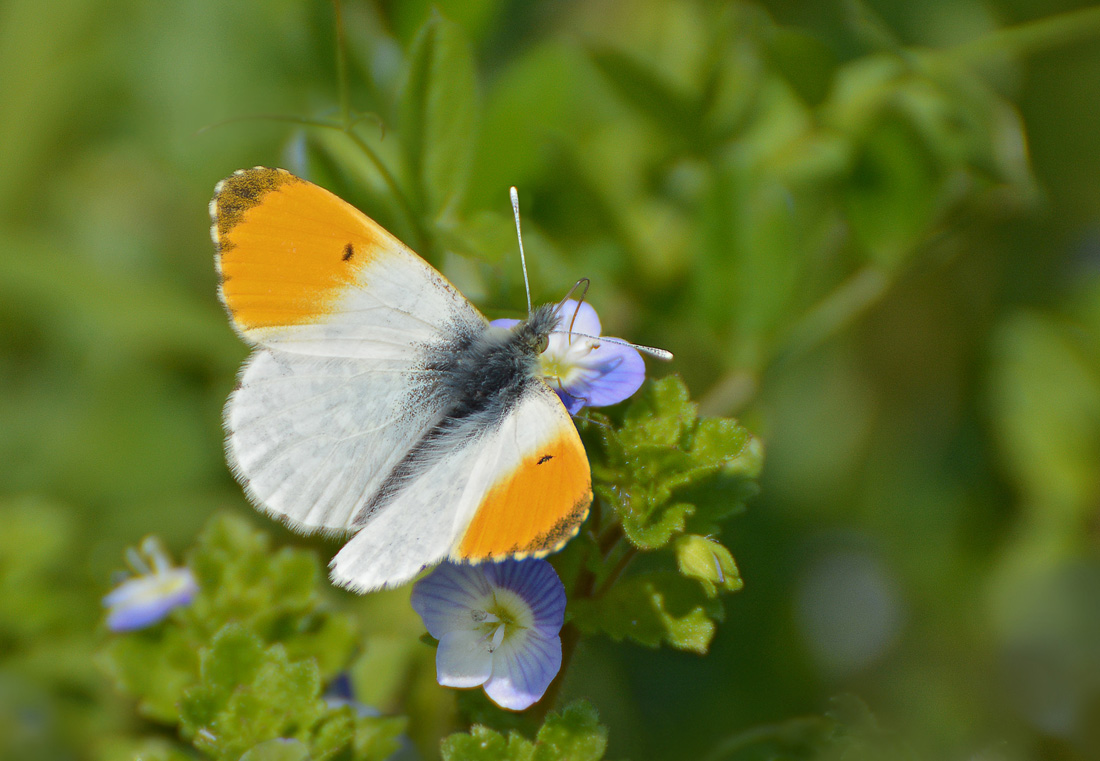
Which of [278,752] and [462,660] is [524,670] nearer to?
[462,660]

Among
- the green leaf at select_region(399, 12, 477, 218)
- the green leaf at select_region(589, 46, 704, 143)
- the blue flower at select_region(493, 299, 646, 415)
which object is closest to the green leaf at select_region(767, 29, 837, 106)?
the green leaf at select_region(589, 46, 704, 143)

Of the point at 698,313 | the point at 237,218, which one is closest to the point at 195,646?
the point at 237,218

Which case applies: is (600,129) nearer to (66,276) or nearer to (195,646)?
(66,276)

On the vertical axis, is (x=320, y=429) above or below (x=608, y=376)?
below

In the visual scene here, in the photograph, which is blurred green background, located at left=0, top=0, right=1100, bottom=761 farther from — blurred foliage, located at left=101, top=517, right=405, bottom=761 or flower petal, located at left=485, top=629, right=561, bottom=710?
flower petal, located at left=485, top=629, right=561, bottom=710

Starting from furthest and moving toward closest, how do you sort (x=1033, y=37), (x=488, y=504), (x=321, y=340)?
(x=1033, y=37) < (x=321, y=340) < (x=488, y=504)

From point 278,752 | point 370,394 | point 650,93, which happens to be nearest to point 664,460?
point 370,394
